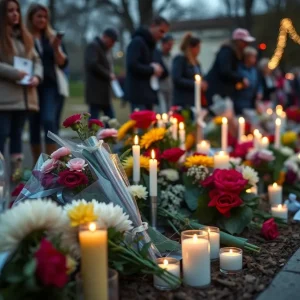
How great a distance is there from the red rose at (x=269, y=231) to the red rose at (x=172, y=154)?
0.76 meters

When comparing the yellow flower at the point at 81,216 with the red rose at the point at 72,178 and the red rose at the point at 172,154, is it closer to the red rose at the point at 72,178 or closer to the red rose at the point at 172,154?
the red rose at the point at 72,178

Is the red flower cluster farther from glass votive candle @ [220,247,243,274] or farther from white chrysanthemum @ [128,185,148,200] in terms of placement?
glass votive candle @ [220,247,243,274]

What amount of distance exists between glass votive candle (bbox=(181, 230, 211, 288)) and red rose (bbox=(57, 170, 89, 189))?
2.01 ft

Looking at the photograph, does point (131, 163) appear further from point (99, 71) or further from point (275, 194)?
point (99, 71)

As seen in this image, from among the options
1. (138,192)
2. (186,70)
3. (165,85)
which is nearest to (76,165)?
(138,192)

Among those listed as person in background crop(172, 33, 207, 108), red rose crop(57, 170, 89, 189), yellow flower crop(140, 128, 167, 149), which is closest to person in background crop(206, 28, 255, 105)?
person in background crop(172, 33, 207, 108)

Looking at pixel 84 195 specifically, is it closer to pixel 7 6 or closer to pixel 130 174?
pixel 130 174

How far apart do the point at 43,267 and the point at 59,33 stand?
12.6 ft

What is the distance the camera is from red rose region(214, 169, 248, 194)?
134 inches

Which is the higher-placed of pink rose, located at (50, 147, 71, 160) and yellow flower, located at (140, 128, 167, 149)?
pink rose, located at (50, 147, 71, 160)

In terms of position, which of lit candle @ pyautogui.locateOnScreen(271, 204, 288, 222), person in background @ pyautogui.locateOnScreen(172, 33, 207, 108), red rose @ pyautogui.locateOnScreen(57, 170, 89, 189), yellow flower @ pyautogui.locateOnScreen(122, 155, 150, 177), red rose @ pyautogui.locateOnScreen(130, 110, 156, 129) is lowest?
lit candle @ pyautogui.locateOnScreen(271, 204, 288, 222)

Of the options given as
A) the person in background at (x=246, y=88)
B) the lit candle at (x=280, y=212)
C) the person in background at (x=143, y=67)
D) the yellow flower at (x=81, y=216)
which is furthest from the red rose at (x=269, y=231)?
the person in background at (x=246, y=88)

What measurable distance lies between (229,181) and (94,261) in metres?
1.54

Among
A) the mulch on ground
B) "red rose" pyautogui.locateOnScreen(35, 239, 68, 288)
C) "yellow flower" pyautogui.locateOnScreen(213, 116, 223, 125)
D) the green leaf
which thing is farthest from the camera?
"yellow flower" pyautogui.locateOnScreen(213, 116, 223, 125)
